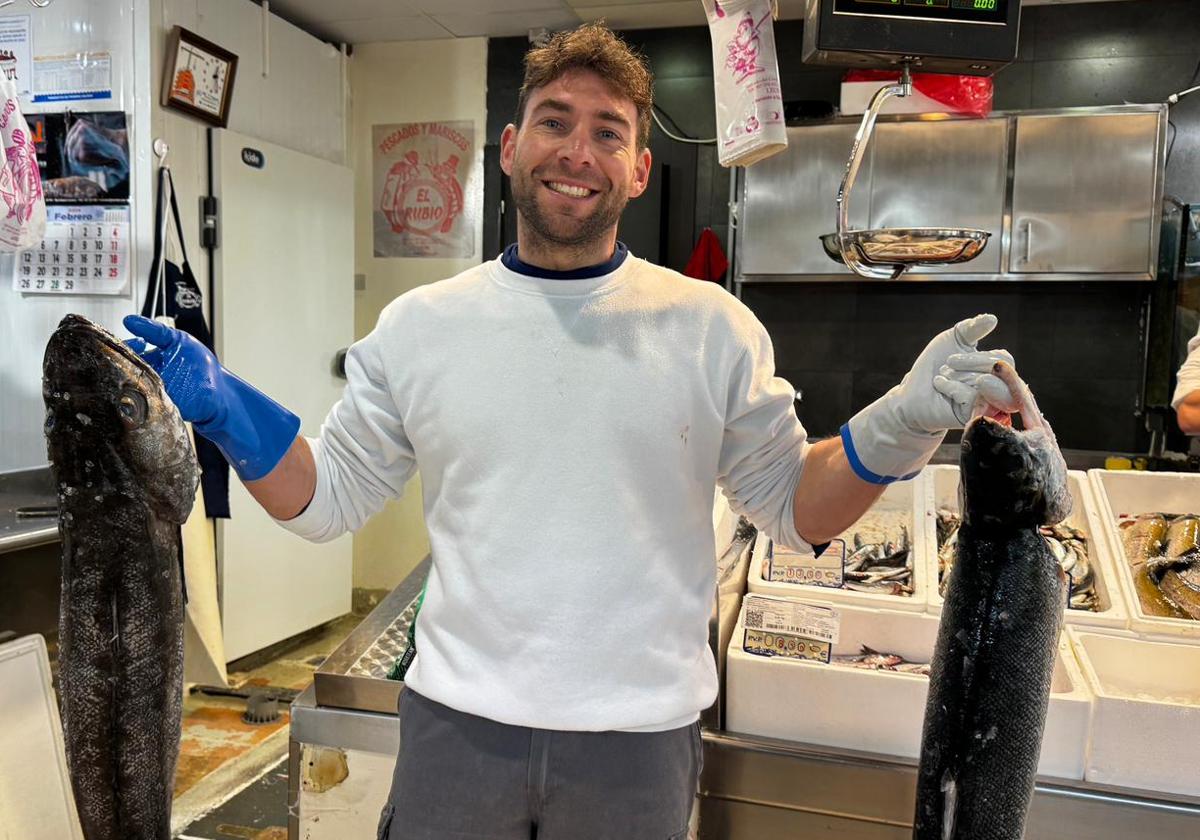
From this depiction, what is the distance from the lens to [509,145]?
1.69 meters

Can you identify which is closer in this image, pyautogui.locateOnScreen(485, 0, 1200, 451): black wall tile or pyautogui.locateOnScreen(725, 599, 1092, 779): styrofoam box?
pyautogui.locateOnScreen(725, 599, 1092, 779): styrofoam box

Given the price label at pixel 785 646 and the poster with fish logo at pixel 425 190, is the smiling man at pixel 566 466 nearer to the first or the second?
the price label at pixel 785 646

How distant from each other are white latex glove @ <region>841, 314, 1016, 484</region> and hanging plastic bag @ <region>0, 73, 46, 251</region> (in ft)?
7.13

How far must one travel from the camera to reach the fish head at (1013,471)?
1.18m

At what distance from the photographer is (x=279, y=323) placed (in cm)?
471

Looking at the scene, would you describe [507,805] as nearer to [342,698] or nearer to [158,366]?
[342,698]

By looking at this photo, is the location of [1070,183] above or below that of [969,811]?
above

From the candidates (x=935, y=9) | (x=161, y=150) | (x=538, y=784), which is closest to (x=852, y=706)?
(x=538, y=784)

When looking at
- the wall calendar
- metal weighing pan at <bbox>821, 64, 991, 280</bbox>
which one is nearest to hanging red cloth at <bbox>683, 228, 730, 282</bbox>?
the wall calendar

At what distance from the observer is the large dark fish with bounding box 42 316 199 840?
1.17 metres

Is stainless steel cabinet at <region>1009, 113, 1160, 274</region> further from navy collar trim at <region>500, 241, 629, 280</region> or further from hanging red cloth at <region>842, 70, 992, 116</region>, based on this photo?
navy collar trim at <region>500, 241, 629, 280</region>

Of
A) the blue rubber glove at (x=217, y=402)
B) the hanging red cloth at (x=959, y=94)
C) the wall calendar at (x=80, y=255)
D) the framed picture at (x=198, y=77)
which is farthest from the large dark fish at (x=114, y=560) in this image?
the hanging red cloth at (x=959, y=94)

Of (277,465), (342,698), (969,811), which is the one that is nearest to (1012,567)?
(969,811)

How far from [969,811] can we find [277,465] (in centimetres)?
113
